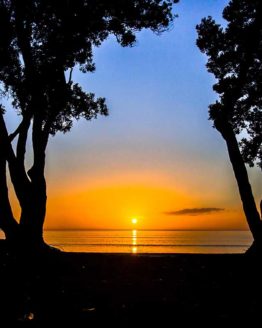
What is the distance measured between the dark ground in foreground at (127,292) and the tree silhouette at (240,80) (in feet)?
10.6

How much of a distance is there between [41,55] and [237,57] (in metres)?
8.49

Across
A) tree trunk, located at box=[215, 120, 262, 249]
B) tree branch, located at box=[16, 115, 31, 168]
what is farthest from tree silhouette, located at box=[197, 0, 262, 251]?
tree branch, located at box=[16, 115, 31, 168]

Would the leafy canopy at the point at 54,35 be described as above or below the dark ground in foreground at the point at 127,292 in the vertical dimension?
above

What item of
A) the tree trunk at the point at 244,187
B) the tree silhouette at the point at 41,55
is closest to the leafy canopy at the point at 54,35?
the tree silhouette at the point at 41,55

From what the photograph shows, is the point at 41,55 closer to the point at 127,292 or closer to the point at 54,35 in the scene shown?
the point at 54,35

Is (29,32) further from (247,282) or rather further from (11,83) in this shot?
(247,282)

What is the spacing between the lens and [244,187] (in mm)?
16906

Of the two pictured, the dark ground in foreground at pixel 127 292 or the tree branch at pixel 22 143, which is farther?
the tree branch at pixel 22 143

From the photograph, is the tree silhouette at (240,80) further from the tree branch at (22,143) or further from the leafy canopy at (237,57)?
the tree branch at (22,143)

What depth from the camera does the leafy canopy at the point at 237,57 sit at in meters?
18.1

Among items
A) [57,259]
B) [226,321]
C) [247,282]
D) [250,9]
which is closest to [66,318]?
[226,321]

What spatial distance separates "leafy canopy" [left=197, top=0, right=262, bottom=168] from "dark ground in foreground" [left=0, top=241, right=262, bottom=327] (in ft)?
22.7

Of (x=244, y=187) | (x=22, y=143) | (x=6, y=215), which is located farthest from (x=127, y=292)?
(x=22, y=143)

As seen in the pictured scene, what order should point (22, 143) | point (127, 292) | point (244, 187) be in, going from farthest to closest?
point (22, 143) < point (244, 187) < point (127, 292)
